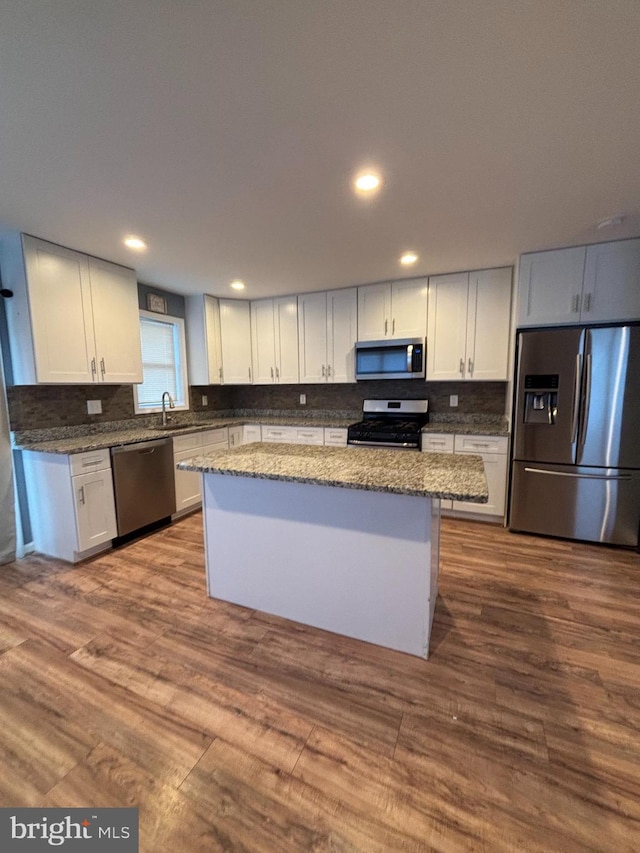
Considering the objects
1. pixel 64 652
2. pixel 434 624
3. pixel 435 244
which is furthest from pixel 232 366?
pixel 434 624

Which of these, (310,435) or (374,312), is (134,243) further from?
(310,435)

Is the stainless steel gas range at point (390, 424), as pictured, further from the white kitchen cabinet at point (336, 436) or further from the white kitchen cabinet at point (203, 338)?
→ the white kitchen cabinet at point (203, 338)

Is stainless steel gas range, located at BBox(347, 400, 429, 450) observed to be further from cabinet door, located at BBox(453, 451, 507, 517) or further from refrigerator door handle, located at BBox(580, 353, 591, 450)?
refrigerator door handle, located at BBox(580, 353, 591, 450)

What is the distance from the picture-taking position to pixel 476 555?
2.77 m

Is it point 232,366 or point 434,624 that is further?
point 232,366

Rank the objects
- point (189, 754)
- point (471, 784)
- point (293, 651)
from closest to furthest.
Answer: point (471, 784)
point (189, 754)
point (293, 651)

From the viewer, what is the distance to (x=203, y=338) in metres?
4.12

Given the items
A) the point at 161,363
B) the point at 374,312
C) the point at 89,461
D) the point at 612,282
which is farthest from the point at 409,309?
the point at 89,461

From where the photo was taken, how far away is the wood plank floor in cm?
109

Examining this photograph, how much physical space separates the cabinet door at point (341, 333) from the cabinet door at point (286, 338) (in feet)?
1.48

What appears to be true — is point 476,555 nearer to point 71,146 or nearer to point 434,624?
point 434,624

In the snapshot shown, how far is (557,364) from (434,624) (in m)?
2.29

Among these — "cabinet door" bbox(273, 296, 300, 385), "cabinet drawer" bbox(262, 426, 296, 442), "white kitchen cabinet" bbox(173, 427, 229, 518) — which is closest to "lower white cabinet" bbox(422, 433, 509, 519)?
"cabinet drawer" bbox(262, 426, 296, 442)

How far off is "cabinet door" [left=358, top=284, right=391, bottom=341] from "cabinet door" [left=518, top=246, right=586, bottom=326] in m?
1.26
